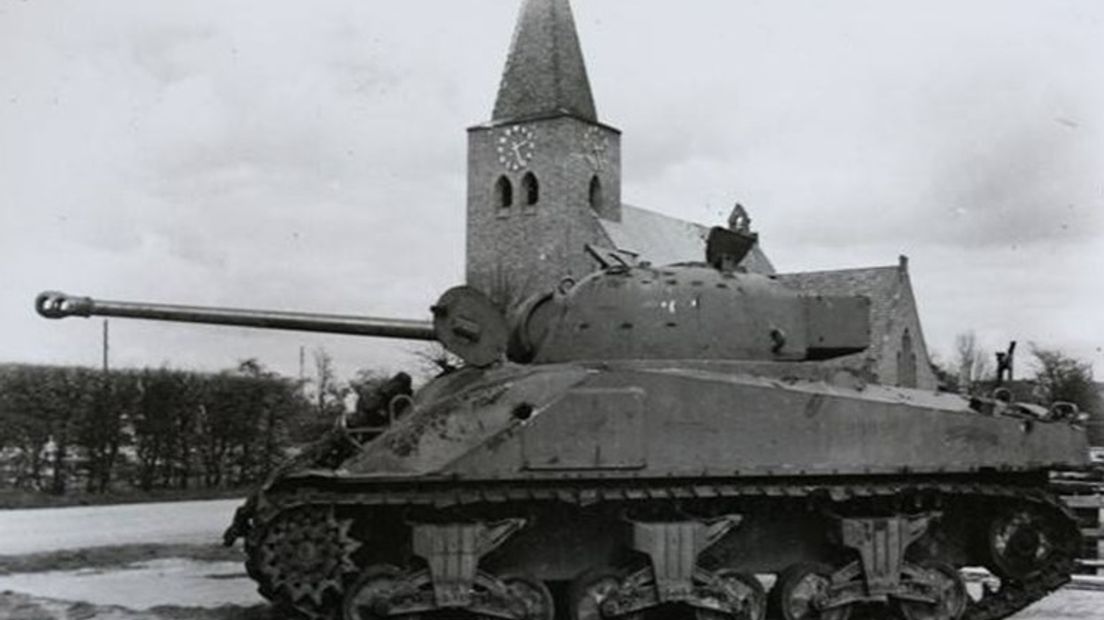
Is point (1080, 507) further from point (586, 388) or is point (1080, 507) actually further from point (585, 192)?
point (585, 192)

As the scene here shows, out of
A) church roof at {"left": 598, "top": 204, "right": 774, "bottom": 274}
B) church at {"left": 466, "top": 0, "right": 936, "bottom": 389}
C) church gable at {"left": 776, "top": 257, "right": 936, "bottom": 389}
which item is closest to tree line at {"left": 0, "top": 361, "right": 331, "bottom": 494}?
church at {"left": 466, "top": 0, "right": 936, "bottom": 389}

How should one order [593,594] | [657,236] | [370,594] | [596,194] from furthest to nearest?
[657,236] → [596,194] → [593,594] → [370,594]

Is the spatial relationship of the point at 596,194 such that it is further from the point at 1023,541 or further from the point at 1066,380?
the point at 1023,541

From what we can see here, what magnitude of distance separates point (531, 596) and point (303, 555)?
185 centimetres

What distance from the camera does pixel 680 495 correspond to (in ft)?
33.3

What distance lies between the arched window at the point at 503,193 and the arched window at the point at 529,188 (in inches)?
34.6

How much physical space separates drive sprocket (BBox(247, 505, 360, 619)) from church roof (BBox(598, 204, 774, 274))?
43663mm

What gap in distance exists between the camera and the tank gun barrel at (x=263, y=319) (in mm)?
11867

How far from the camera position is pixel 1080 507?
53.7ft

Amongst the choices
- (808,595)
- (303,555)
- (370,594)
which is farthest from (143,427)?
(808,595)

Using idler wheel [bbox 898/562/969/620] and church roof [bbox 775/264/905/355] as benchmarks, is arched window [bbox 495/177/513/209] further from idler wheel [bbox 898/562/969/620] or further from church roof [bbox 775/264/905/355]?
idler wheel [bbox 898/562/969/620]

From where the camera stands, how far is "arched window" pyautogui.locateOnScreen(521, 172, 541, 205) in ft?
181

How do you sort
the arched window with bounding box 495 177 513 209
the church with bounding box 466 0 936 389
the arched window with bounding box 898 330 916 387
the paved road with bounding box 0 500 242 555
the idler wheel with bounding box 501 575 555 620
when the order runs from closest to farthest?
the idler wheel with bounding box 501 575 555 620 → the paved road with bounding box 0 500 242 555 → the church with bounding box 466 0 936 389 → the arched window with bounding box 495 177 513 209 → the arched window with bounding box 898 330 916 387

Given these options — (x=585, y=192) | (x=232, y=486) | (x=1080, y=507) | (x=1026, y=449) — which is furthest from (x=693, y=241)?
(x=1026, y=449)
